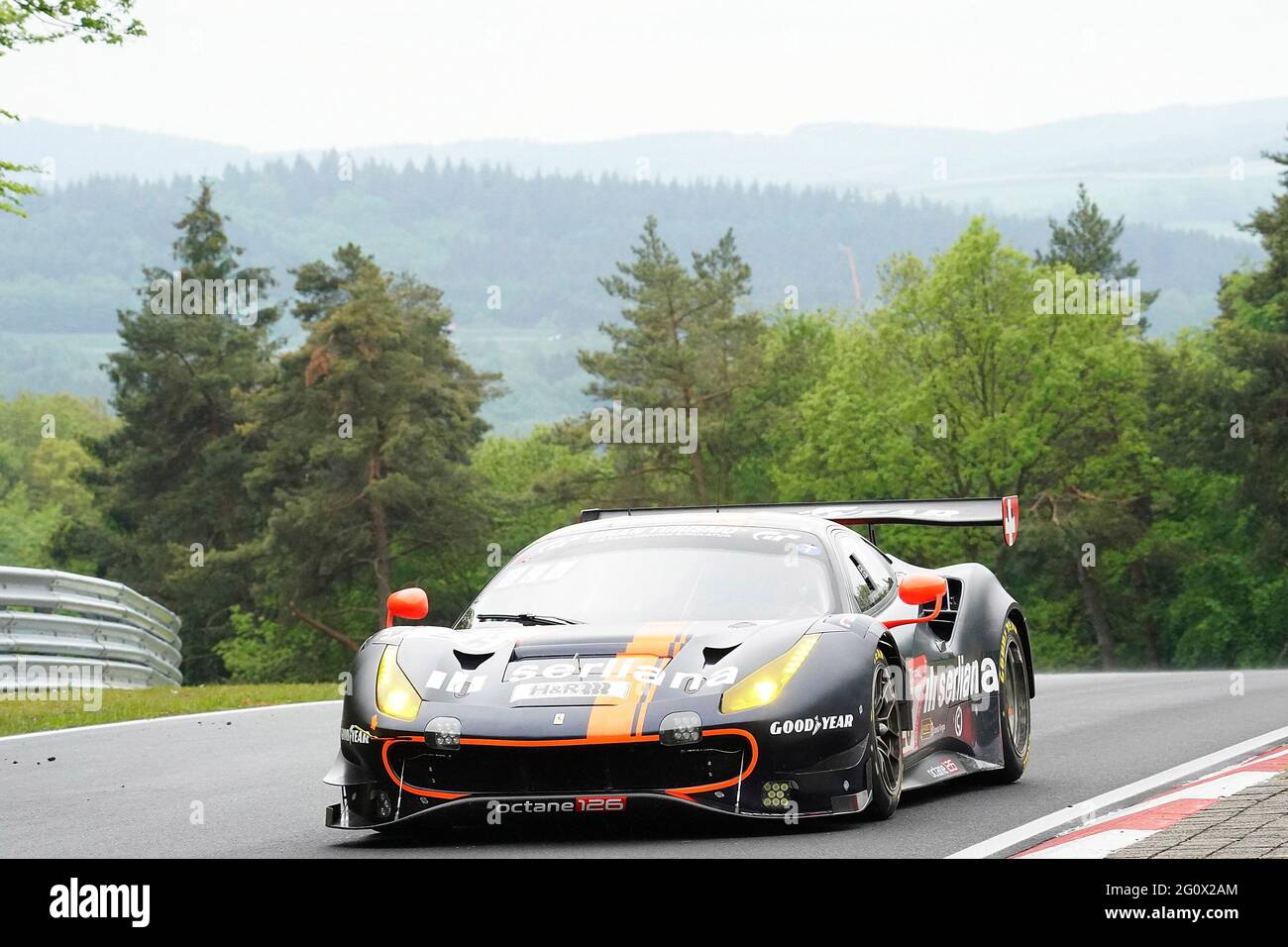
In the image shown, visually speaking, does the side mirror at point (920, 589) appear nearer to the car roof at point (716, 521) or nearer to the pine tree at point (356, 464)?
the car roof at point (716, 521)

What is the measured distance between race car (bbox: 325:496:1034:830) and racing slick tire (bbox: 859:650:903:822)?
0.01 m

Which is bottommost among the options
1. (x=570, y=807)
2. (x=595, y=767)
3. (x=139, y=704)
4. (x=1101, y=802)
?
(x=139, y=704)

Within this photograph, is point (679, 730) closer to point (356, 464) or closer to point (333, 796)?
point (333, 796)

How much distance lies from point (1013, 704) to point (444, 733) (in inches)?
143

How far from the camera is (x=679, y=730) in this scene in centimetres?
653

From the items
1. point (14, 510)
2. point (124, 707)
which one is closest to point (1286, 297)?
point (124, 707)

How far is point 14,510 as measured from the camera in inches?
4673

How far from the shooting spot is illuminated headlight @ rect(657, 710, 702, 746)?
652cm

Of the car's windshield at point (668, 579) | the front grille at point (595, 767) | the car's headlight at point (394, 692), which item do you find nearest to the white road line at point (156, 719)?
the car's windshield at point (668, 579)

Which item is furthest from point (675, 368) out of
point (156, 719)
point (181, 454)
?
point (156, 719)

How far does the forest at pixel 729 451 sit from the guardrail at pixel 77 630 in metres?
39.5
